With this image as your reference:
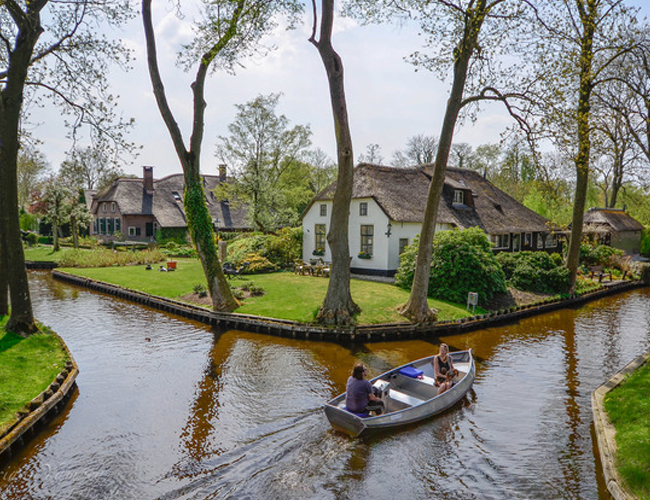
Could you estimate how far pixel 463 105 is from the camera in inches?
634

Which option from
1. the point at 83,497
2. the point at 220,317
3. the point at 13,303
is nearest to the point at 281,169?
the point at 220,317

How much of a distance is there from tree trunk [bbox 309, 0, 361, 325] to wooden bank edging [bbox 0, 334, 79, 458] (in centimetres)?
844

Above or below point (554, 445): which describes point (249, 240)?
above

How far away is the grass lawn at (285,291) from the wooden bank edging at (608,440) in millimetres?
7258

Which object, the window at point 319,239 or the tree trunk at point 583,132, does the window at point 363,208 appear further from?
the tree trunk at point 583,132

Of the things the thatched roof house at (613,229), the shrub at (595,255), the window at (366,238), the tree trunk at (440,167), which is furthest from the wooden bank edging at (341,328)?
the thatched roof house at (613,229)

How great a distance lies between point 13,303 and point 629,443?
1569 cm

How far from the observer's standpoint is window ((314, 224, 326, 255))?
1131 inches

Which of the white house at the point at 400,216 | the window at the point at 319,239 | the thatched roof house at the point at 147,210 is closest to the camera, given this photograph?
the white house at the point at 400,216

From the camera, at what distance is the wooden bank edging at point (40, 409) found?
26.5ft

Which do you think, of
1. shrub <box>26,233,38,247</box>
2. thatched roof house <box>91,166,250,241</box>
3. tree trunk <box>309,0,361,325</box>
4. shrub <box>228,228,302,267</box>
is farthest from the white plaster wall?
shrub <box>26,233,38,247</box>

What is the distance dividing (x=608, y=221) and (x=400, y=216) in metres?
23.3

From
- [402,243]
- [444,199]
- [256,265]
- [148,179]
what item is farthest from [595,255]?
[148,179]

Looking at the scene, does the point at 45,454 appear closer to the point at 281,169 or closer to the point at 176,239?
the point at 281,169
